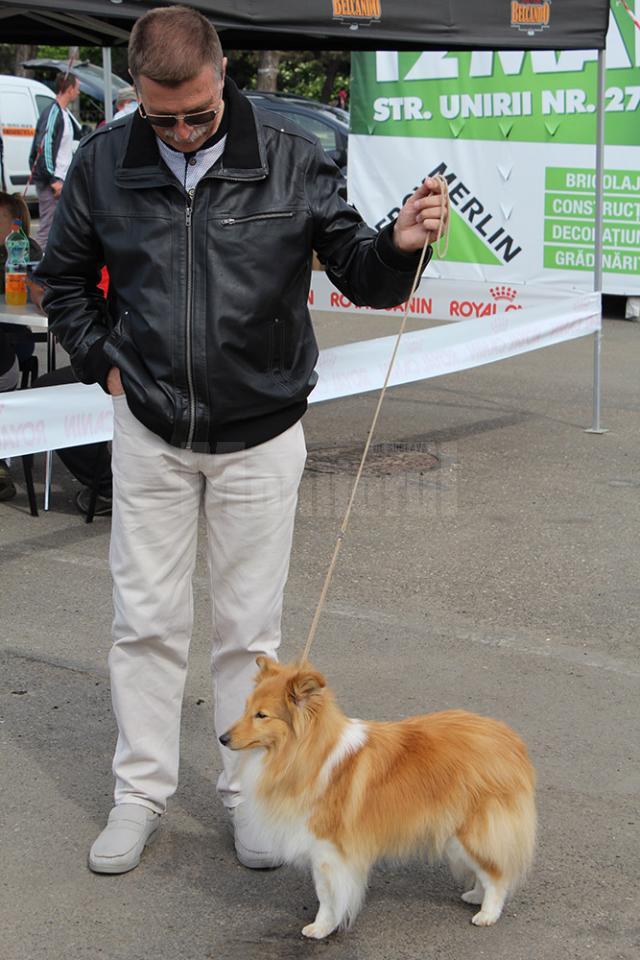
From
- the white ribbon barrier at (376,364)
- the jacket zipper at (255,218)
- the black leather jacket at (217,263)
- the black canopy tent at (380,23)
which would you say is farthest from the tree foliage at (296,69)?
the jacket zipper at (255,218)

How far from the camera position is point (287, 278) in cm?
309

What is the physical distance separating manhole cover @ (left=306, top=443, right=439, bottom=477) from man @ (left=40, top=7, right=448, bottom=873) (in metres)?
3.99

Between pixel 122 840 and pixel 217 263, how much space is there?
5.15 feet

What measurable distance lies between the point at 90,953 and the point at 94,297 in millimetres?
1701

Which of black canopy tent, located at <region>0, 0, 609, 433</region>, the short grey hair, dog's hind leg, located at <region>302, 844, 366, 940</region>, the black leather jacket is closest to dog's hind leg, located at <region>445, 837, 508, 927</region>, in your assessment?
dog's hind leg, located at <region>302, 844, 366, 940</region>

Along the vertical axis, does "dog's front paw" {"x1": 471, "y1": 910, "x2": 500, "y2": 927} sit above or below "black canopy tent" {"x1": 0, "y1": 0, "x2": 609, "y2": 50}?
below

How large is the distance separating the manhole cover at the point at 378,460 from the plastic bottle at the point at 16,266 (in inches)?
78.4

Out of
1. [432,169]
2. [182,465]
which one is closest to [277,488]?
[182,465]

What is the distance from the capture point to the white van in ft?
69.9

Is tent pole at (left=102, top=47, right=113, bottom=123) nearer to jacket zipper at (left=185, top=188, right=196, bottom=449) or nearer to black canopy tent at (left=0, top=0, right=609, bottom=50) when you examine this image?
black canopy tent at (left=0, top=0, right=609, bottom=50)

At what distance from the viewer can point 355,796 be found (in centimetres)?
290

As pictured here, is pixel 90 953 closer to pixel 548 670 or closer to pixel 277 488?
pixel 277 488

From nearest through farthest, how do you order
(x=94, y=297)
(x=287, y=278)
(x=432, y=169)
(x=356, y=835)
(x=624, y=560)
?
(x=356, y=835)
(x=287, y=278)
(x=94, y=297)
(x=624, y=560)
(x=432, y=169)

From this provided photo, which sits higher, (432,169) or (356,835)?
(432,169)
